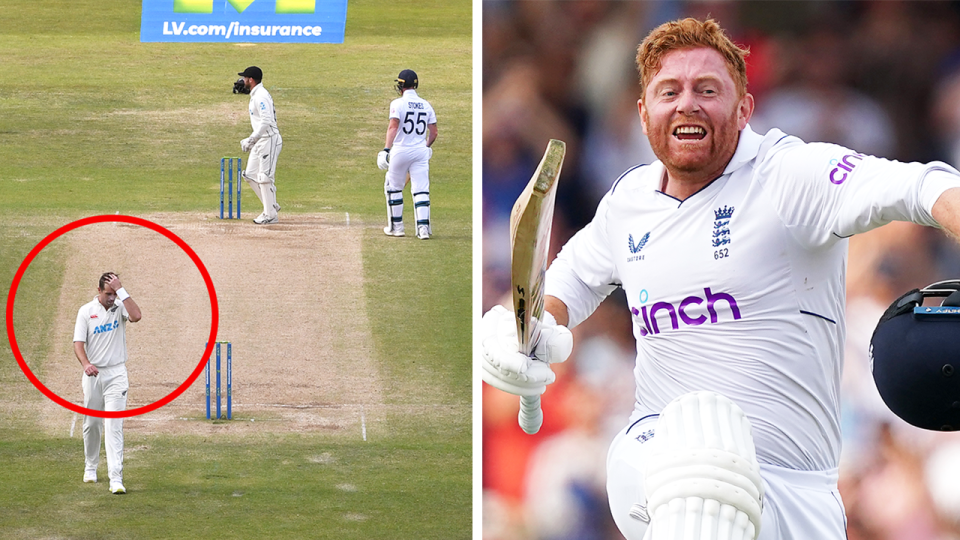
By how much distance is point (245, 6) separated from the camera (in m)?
9.90

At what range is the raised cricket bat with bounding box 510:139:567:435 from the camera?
8.17ft

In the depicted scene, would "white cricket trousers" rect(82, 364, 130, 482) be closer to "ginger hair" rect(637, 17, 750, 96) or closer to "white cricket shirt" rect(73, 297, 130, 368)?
"white cricket shirt" rect(73, 297, 130, 368)

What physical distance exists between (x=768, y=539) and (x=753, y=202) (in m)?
0.75

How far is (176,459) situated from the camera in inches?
343

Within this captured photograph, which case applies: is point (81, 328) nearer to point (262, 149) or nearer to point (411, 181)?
point (262, 149)

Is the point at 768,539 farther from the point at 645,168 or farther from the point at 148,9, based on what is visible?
the point at 148,9

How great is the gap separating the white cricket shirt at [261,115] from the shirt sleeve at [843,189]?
25.7 ft

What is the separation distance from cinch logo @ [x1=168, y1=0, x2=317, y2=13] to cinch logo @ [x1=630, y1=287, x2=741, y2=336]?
24.4 ft

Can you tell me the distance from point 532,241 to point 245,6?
7.79m

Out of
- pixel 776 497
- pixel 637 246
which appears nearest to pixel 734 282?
pixel 637 246

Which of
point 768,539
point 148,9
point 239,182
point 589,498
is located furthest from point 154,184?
point 768,539

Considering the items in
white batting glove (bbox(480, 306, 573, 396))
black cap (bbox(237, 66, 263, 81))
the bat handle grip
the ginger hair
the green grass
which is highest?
black cap (bbox(237, 66, 263, 81))

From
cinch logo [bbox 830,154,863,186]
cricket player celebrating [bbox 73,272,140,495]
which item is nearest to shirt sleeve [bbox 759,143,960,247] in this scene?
cinch logo [bbox 830,154,863,186]

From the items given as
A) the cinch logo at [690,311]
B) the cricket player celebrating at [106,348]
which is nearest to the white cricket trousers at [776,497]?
the cinch logo at [690,311]
